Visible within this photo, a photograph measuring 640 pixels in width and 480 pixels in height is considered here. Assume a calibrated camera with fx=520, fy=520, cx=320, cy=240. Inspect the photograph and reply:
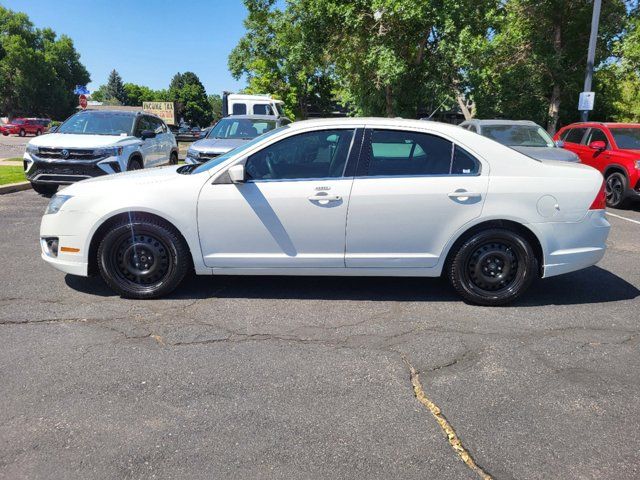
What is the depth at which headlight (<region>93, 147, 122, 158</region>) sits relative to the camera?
9.27m

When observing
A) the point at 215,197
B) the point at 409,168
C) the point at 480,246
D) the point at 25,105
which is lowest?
the point at 480,246

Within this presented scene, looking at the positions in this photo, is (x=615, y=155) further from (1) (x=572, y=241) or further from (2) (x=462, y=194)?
(2) (x=462, y=194)

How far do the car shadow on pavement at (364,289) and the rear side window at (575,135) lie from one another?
7.77 meters

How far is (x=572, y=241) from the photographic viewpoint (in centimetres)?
457

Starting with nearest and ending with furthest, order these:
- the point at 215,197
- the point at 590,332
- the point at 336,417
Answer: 1. the point at 336,417
2. the point at 590,332
3. the point at 215,197

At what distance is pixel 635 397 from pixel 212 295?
11.1 ft

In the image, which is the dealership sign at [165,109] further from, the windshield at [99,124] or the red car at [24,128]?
the windshield at [99,124]

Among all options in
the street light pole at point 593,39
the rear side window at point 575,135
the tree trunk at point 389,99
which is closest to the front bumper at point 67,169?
the rear side window at point 575,135

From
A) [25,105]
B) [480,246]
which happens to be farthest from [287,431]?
[25,105]

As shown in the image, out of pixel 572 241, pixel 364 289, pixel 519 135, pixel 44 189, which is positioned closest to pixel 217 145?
pixel 44 189

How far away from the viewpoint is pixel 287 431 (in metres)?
2.76

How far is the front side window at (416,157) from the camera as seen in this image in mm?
4523

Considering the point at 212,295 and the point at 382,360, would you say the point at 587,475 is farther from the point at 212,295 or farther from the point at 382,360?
the point at 212,295

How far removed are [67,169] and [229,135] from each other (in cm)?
328
